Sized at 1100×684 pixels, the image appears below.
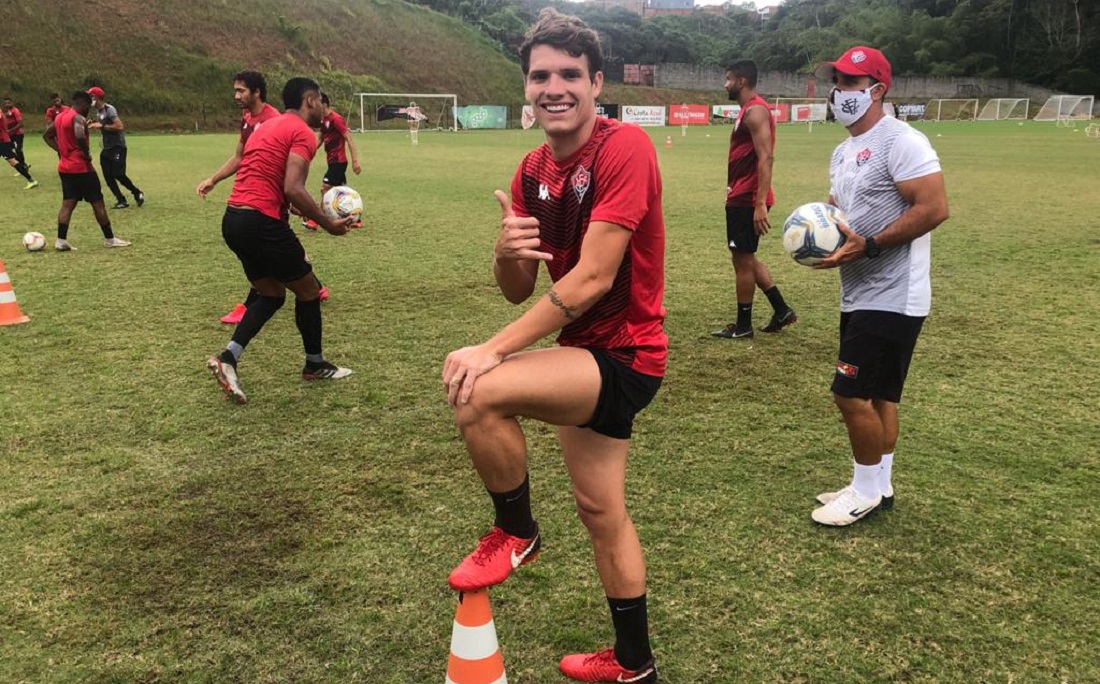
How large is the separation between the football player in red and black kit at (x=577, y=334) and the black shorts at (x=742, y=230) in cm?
479

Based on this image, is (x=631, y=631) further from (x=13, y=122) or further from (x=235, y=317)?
(x=13, y=122)

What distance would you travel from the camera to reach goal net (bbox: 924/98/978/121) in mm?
71125

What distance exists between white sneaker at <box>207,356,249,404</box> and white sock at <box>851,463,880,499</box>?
4.21m

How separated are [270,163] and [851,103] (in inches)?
164

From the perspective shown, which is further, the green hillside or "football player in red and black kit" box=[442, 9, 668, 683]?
the green hillside

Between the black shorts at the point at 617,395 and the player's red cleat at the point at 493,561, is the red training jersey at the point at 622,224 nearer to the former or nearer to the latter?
the black shorts at the point at 617,395

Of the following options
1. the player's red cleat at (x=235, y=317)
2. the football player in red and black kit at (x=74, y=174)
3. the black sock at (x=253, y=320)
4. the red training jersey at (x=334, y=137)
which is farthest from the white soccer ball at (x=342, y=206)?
the red training jersey at (x=334, y=137)

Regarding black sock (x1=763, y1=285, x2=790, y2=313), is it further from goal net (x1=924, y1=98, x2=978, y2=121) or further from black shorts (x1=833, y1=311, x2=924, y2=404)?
goal net (x1=924, y1=98, x2=978, y2=121)

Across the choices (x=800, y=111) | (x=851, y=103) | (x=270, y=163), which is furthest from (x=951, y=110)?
(x=270, y=163)

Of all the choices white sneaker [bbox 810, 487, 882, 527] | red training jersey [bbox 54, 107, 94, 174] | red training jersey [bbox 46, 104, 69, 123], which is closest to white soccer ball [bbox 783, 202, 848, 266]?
white sneaker [bbox 810, 487, 882, 527]

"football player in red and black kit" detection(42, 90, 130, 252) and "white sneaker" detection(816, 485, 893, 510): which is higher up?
"football player in red and black kit" detection(42, 90, 130, 252)

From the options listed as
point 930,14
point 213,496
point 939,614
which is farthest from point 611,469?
point 930,14

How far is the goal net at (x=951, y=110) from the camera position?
233ft

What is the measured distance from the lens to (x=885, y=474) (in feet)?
13.5
